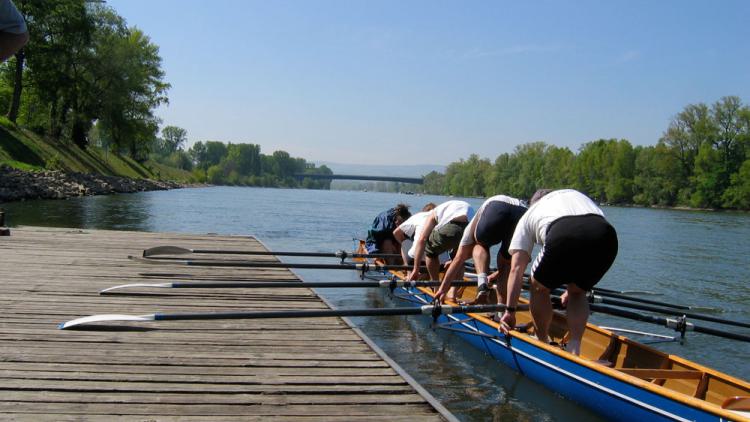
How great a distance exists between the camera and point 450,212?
355 inches

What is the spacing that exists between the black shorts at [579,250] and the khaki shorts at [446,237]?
3.36m

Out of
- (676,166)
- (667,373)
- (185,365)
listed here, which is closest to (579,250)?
(667,373)

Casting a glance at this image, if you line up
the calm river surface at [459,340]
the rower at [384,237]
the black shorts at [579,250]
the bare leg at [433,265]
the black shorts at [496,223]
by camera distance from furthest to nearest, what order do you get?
the rower at [384,237], the bare leg at [433,265], the black shorts at [496,223], the calm river surface at [459,340], the black shorts at [579,250]

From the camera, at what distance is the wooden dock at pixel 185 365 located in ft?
13.2

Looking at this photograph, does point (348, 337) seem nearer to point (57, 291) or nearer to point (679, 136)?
point (57, 291)

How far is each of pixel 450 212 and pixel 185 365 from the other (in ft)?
16.6

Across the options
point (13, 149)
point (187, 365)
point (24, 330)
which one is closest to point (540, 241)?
point (187, 365)

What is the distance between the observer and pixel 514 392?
267 inches

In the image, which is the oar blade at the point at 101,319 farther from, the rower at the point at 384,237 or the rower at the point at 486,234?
the rower at the point at 384,237

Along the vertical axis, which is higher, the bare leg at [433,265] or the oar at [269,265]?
the bare leg at [433,265]

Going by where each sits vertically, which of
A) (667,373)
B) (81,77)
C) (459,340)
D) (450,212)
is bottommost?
(459,340)

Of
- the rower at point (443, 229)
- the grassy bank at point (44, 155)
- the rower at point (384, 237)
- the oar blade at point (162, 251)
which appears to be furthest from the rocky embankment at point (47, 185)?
the rower at point (443, 229)

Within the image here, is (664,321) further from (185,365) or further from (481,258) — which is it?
(185,365)

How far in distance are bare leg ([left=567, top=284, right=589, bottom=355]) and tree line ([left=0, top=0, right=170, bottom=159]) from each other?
4628cm
